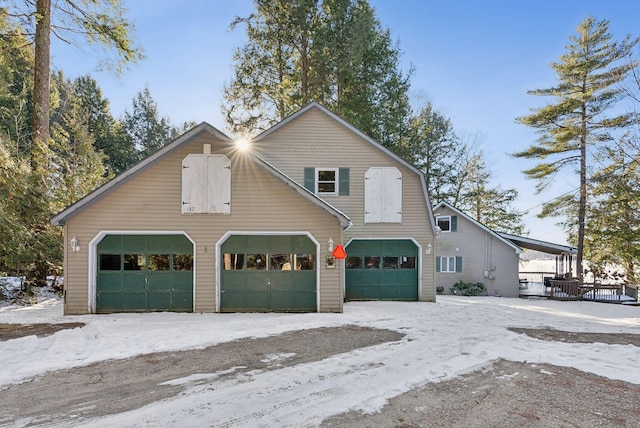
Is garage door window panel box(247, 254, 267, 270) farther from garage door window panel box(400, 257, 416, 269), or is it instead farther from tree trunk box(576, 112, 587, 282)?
tree trunk box(576, 112, 587, 282)

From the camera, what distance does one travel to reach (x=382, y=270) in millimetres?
13070

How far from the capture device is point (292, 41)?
706 inches

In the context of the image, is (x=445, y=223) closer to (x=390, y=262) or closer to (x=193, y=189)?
(x=390, y=262)

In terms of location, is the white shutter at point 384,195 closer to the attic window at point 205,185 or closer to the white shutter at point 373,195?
the white shutter at point 373,195

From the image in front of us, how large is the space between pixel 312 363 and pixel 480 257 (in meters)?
14.9

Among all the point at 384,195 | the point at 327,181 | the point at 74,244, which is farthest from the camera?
the point at 327,181

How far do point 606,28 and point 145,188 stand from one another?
80.6 feet

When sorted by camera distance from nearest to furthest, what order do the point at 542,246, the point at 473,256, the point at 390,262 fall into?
the point at 390,262
the point at 473,256
the point at 542,246

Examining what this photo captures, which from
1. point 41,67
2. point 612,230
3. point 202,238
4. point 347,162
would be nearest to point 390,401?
point 202,238

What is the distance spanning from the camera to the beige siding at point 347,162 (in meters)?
12.8

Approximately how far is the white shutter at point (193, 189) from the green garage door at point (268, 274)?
1365mm

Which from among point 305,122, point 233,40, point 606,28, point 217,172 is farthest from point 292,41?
point 606,28

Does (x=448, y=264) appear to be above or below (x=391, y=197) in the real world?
below

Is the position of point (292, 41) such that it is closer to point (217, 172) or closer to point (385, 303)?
point (217, 172)
